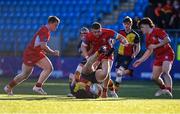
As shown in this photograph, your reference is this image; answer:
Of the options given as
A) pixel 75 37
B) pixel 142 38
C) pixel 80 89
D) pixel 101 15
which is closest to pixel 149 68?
pixel 142 38

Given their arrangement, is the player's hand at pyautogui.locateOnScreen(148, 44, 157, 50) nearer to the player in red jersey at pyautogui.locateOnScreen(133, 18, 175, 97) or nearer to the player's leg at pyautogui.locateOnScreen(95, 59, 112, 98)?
the player in red jersey at pyautogui.locateOnScreen(133, 18, 175, 97)

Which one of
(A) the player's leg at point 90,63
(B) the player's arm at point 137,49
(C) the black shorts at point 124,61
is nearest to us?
(A) the player's leg at point 90,63

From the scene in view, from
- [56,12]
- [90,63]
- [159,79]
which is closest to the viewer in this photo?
[90,63]

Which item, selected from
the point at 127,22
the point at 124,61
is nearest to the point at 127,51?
the point at 124,61

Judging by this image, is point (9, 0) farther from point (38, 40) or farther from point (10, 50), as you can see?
point (38, 40)

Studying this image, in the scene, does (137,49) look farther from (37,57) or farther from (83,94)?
(83,94)

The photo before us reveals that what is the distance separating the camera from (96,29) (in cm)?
1592

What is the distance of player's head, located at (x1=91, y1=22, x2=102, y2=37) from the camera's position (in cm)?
1585

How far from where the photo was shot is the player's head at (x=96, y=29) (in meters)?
15.9

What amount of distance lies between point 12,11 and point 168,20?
874cm

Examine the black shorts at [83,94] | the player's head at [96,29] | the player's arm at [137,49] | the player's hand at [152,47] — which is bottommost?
the black shorts at [83,94]

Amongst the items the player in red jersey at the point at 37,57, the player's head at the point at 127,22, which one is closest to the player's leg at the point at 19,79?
the player in red jersey at the point at 37,57

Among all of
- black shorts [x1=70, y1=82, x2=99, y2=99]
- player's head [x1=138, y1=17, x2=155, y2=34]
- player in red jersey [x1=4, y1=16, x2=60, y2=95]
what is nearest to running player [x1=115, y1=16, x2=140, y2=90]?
player's head [x1=138, y1=17, x2=155, y2=34]

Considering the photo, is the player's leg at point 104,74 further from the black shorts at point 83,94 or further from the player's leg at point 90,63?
the black shorts at point 83,94
